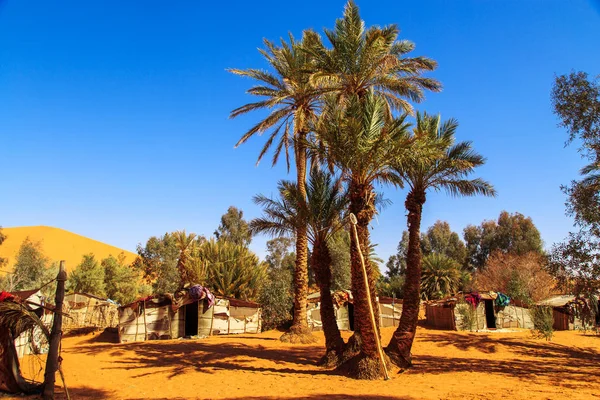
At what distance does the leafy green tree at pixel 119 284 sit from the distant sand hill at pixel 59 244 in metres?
41.1

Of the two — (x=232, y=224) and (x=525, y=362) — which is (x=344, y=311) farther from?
(x=232, y=224)

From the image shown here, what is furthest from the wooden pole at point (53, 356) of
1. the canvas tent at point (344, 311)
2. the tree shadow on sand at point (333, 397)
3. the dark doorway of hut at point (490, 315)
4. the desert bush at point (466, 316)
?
the dark doorway of hut at point (490, 315)

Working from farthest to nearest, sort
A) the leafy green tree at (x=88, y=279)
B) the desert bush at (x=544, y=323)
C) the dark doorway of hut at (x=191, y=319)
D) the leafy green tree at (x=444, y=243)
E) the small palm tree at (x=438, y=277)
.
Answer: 1. the leafy green tree at (x=444, y=243)
2. the leafy green tree at (x=88, y=279)
3. the small palm tree at (x=438, y=277)
4. the dark doorway of hut at (x=191, y=319)
5. the desert bush at (x=544, y=323)

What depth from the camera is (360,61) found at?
15.6 m

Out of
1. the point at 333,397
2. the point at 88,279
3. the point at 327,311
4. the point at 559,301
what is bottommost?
the point at 333,397

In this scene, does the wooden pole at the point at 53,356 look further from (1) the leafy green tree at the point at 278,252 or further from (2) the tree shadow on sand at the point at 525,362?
(1) the leafy green tree at the point at 278,252

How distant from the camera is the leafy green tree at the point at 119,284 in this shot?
43.3 metres

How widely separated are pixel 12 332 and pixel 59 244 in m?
96.4

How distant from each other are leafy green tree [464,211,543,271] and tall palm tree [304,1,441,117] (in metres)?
44.2

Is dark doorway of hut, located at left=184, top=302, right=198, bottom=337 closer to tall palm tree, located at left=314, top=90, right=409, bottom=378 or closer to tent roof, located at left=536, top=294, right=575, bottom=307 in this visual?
tall palm tree, located at left=314, top=90, right=409, bottom=378

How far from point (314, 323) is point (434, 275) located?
1643cm

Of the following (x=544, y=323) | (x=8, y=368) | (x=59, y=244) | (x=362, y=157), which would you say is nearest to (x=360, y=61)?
(x=362, y=157)

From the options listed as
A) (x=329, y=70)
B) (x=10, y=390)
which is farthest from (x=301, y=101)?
(x=10, y=390)

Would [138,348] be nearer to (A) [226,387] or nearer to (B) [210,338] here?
(B) [210,338]
